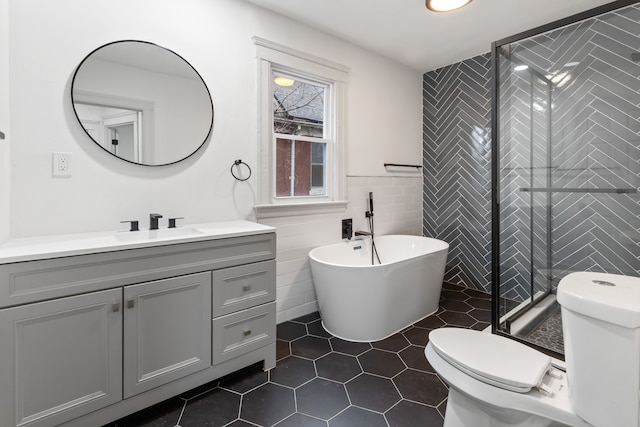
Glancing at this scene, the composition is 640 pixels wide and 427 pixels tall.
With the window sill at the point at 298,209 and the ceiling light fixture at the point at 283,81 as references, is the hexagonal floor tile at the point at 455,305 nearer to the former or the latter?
the window sill at the point at 298,209

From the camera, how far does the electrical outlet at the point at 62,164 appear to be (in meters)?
1.71

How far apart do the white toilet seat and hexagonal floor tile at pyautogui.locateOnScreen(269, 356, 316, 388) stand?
965mm

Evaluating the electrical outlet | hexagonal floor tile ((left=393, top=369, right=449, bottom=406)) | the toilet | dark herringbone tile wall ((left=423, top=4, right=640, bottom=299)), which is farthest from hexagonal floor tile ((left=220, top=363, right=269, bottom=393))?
dark herringbone tile wall ((left=423, top=4, right=640, bottom=299))

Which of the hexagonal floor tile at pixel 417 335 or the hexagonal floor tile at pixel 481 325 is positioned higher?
the hexagonal floor tile at pixel 481 325

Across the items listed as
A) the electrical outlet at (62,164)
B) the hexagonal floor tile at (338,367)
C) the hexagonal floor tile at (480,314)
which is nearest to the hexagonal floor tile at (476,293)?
the hexagonal floor tile at (480,314)

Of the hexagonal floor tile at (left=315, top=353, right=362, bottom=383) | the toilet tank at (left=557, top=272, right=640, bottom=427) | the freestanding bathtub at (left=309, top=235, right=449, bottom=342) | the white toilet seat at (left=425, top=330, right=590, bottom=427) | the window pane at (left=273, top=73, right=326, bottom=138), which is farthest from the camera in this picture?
the window pane at (left=273, top=73, right=326, bottom=138)

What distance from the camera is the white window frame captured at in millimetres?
2480

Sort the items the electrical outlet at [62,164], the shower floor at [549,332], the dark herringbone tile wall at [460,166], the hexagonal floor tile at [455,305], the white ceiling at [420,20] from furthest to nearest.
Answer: the dark herringbone tile wall at [460,166] → the hexagonal floor tile at [455,305] → the white ceiling at [420,20] → the shower floor at [549,332] → the electrical outlet at [62,164]

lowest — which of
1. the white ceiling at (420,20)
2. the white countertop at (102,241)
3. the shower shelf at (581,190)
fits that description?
the white countertop at (102,241)

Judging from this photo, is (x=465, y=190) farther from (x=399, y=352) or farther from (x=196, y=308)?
(x=196, y=308)

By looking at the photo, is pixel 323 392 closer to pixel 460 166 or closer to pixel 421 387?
pixel 421 387

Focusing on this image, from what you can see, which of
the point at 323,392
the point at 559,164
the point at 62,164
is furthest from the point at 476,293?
the point at 62,164

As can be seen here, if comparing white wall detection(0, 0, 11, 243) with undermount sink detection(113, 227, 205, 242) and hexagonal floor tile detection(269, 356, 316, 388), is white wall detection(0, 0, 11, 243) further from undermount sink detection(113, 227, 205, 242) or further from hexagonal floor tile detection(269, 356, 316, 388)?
hexagonal floor tile detection(269, 356, 316, 388)

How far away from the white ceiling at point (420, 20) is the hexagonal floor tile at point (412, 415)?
2.79 m
